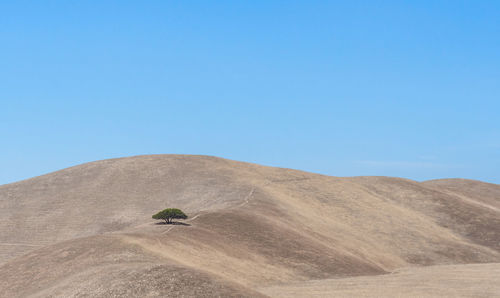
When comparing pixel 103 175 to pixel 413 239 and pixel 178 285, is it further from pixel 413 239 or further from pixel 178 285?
pixel 178 285

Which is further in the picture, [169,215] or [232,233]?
[169,215]

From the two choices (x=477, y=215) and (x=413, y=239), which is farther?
(x=477, y=215)

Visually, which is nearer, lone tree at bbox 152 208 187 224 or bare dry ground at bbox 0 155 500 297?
bare dry ground at bbox 0 155 500 297

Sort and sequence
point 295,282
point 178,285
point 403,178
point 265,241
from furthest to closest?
point 403,178
point 265,241
point 295,282
point 178,285

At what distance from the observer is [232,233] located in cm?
5275

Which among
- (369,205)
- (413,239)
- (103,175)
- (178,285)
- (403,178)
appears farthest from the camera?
(403,178)

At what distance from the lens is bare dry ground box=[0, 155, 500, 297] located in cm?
3616

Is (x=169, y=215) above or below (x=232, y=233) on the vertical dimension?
above

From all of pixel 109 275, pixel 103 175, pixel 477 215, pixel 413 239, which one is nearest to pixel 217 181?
pixel 103 175

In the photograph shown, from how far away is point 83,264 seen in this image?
37094mm

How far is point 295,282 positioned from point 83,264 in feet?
53.5

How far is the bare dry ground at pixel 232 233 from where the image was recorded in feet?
119

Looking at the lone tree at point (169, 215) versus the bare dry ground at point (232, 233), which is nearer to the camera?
the bare dry ground at point (232, 233)

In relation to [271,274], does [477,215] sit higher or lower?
higher
